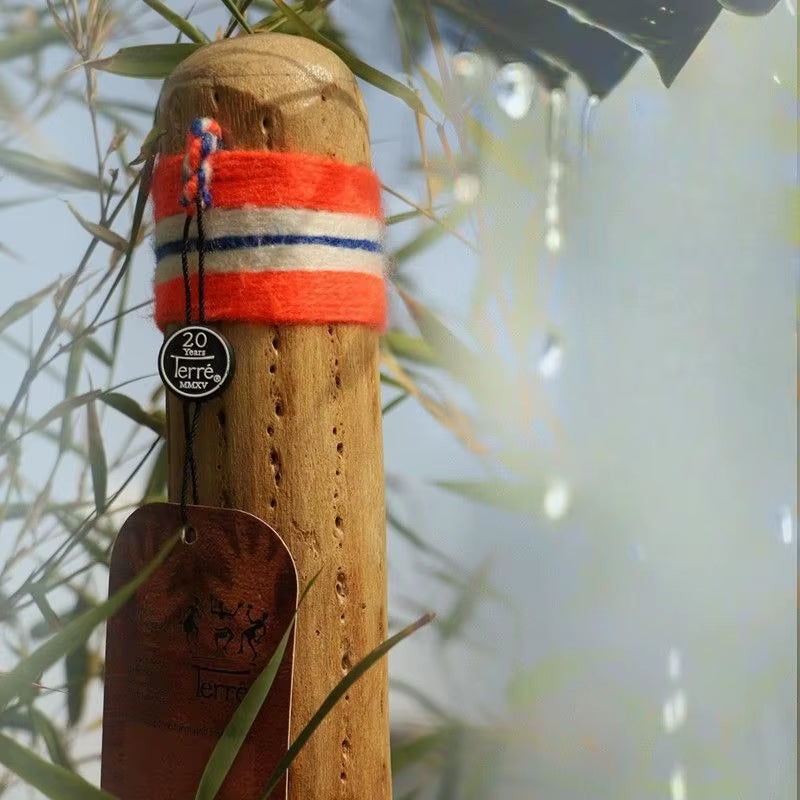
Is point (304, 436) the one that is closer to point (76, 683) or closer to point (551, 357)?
point (551, 357)

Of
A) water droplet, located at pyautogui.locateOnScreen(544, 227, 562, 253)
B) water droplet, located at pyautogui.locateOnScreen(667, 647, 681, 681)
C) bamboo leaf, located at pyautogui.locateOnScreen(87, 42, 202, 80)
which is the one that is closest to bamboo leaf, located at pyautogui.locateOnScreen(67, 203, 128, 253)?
bamboo leaf, located at pyautogui.locateOnScreen(87, 42, 202, 80)

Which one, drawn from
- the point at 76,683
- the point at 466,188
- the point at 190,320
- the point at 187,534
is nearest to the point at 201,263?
the point at 190,320

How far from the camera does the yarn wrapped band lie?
1.50ft

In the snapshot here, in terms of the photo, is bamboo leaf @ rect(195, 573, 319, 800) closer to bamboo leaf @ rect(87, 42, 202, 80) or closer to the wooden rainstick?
the wooden rainstick

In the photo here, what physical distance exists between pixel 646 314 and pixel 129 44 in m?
0.44

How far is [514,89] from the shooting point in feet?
2.07

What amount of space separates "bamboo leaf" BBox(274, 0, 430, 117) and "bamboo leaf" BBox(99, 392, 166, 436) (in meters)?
0.29

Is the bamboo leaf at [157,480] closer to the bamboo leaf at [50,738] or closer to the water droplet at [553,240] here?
the bamboo leaf at [50,738]

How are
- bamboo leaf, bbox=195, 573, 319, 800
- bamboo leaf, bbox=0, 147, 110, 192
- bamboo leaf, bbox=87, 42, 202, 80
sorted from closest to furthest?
bamboo leaf, bbox=195, 573, 319, 800 → bamboo leaf, bbox=87, 42, 202, 80 → bamboo leaf, bbox=0, 147, 110, 192

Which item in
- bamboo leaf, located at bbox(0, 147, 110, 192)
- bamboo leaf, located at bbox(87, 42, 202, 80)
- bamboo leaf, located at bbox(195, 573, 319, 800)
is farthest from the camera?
bamboo leaf, located at bbox(0, 147, 110, 192)

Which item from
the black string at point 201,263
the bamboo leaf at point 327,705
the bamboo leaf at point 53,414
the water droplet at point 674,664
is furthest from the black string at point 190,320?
the water droplet at point 674,664

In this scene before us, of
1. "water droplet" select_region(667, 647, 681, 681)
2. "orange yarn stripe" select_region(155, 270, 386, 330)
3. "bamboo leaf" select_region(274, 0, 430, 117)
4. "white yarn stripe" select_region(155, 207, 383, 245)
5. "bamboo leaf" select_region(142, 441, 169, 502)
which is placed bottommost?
"water droplet" select_region(667, 647, 681, 681)

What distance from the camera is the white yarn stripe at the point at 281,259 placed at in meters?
0.46

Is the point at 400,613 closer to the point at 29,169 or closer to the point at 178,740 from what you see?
the point at 178,740
